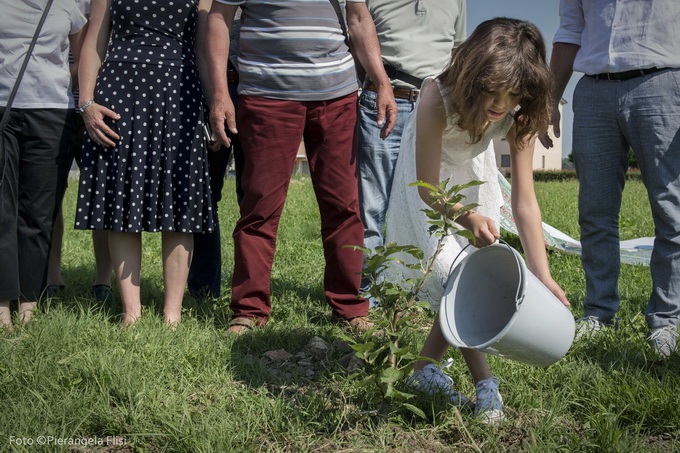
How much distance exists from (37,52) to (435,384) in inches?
92.1

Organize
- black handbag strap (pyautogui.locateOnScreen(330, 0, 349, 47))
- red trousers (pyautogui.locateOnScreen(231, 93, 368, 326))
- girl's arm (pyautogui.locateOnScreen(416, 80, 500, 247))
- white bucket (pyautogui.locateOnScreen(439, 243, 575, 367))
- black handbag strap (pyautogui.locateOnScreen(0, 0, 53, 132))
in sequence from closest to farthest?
white bucket (pyautogui.locateOnScreen(439, 243, 575, 367)), girl's arm (pyautogui.locateOnScreen(416, 80, 500, 247)), black handbag strap (pyautogui.locateOnScreen(0, 0, 53, 132)), red trousers (pyautogui.locateOnScreen(231, 93, 368, 326)), black handbag strap (pyautogui.locateOnScreen(330, 0, 349, 47))

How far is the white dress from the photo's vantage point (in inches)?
102

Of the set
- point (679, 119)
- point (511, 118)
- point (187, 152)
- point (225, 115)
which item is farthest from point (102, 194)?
point (679, 119)

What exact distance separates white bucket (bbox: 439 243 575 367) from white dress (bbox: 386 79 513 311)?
0.29 metres

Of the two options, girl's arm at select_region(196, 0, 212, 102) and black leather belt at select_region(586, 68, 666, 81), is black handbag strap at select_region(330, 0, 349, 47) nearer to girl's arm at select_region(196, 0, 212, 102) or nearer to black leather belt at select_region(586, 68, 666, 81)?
girl's arm at select_region(196, 0, 212, 102)

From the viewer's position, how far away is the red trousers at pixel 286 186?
3.11m

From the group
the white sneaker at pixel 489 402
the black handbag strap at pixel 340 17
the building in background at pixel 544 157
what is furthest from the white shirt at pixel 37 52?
the building in background at pixel 544 157

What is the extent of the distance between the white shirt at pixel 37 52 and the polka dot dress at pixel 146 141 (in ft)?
0.86

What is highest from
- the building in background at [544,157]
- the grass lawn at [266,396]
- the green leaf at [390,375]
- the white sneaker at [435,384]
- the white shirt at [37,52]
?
the white shirt at [37,52]

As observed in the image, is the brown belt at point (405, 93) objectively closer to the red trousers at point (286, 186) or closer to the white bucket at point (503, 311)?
the red trousers at point (286, 186)

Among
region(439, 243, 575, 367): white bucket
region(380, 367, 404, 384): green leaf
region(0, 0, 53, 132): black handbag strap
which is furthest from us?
region(0, 0, 53, 132): black handbag strap

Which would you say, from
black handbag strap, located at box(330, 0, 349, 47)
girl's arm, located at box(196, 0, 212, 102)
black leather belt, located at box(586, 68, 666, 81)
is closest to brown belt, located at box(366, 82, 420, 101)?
black handbag strap, located at box(330, 0, 349, 47)

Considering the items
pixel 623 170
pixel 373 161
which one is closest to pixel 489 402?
pixel 623 170

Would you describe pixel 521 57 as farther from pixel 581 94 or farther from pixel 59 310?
pixel 59 310
